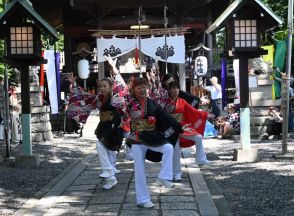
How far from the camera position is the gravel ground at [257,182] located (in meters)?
6.17

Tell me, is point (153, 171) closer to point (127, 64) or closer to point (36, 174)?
point (36, 174)

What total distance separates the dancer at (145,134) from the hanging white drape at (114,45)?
12192mm

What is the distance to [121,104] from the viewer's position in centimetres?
699

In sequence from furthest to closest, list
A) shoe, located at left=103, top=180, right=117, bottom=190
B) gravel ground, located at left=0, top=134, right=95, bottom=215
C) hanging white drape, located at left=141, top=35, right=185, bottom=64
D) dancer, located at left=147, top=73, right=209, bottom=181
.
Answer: hanging white drape, located at left=141, top=35, right=185, bottom=64
dancer, located at left=147, top=73, right=209, bottom=181
shoe, located at left=103, top=180, right=117, bottom=190
gravel ground, located at left=0, top=134, right=95, bottom=215

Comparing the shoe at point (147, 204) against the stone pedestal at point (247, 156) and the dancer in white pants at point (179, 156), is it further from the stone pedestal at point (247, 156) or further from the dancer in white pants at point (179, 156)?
the stone pedestal at point (247, 156)

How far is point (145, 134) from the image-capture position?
6.22 metres

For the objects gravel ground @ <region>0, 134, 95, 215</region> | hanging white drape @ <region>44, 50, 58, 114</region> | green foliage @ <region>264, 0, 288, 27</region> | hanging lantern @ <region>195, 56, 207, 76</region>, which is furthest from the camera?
green foliage @ <region>264, 0, 288, 27</region>

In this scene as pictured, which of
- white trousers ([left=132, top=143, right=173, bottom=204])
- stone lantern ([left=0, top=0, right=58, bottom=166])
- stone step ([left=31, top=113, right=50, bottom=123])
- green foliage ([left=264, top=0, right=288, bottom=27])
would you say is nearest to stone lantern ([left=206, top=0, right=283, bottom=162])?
stone lantern ([left=0, top=0, right=58, bottom=166])

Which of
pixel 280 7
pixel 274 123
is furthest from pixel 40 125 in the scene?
pixel 280 7

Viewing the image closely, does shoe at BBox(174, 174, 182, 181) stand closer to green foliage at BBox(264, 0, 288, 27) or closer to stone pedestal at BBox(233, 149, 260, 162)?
stone pedestal at BBox(233, 149, 260, 162)

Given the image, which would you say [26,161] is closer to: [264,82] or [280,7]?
[264,82]

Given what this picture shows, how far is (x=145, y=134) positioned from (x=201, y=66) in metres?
13.7

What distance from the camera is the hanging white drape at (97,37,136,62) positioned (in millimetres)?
18375

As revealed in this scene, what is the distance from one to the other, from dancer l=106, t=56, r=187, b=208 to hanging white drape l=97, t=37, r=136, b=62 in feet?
40.0
